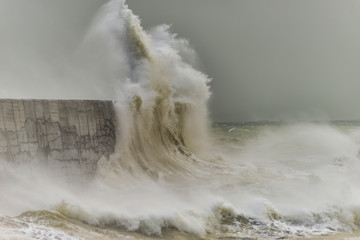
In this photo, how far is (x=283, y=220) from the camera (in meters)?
7.50

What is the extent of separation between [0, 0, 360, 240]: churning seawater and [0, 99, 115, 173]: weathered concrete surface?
0.80ft

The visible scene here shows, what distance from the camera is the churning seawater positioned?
241 inches

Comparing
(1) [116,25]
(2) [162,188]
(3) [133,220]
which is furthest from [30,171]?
(1) [116,25]

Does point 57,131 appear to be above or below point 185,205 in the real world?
above

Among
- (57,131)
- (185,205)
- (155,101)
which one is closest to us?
(185,205)

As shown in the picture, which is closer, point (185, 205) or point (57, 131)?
point (185, 205)

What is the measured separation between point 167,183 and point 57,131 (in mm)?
2746

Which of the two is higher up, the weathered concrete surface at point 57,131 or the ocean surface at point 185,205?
→ the weathered concrete surface at point 57,131

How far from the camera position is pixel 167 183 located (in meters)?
9.30

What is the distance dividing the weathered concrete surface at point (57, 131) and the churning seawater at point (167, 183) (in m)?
0.24

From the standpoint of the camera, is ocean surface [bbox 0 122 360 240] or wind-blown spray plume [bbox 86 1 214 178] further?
wind-blown spray plume [bbox 86 1 214 178]

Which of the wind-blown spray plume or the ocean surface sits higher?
the wind-blown spray plume

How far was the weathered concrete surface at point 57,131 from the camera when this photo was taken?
718cm

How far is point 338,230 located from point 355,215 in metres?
0.90
